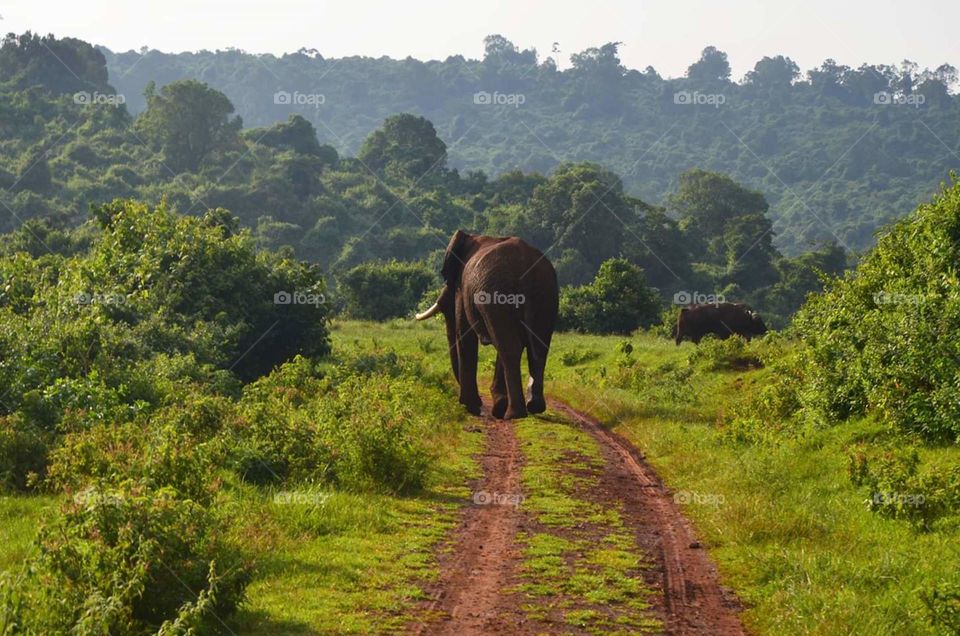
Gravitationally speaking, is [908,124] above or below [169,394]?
above

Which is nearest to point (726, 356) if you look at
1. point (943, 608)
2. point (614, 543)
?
point (614, 543)

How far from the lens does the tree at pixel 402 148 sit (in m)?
95.9

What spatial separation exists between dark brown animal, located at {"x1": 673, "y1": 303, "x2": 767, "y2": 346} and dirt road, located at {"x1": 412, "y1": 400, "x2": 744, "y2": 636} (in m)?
21.0

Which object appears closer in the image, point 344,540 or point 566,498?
point 344,540

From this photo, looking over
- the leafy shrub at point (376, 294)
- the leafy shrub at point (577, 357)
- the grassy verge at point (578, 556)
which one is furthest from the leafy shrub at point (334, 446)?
the leafy shrub at point (376, 294)

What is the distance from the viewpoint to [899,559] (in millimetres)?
9320

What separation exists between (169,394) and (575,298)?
1044 inches

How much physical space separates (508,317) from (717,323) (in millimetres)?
18158

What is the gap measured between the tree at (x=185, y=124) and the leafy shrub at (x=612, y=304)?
63.1 metres

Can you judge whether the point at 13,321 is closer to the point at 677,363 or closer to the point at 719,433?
the point at 719,433

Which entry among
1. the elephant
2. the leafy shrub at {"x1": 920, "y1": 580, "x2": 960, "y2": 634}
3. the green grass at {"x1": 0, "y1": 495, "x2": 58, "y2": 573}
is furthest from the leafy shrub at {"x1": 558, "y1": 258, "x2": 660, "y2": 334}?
the leafy shrub at {"x1": 920, "y1": 580, "x2": 960, "y2": 634}

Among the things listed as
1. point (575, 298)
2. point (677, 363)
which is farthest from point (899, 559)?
point (575, 298)

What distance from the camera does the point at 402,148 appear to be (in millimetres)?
97125

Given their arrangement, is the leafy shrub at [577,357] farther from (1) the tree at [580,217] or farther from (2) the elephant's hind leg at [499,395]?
(1) the tree at [580,217]
